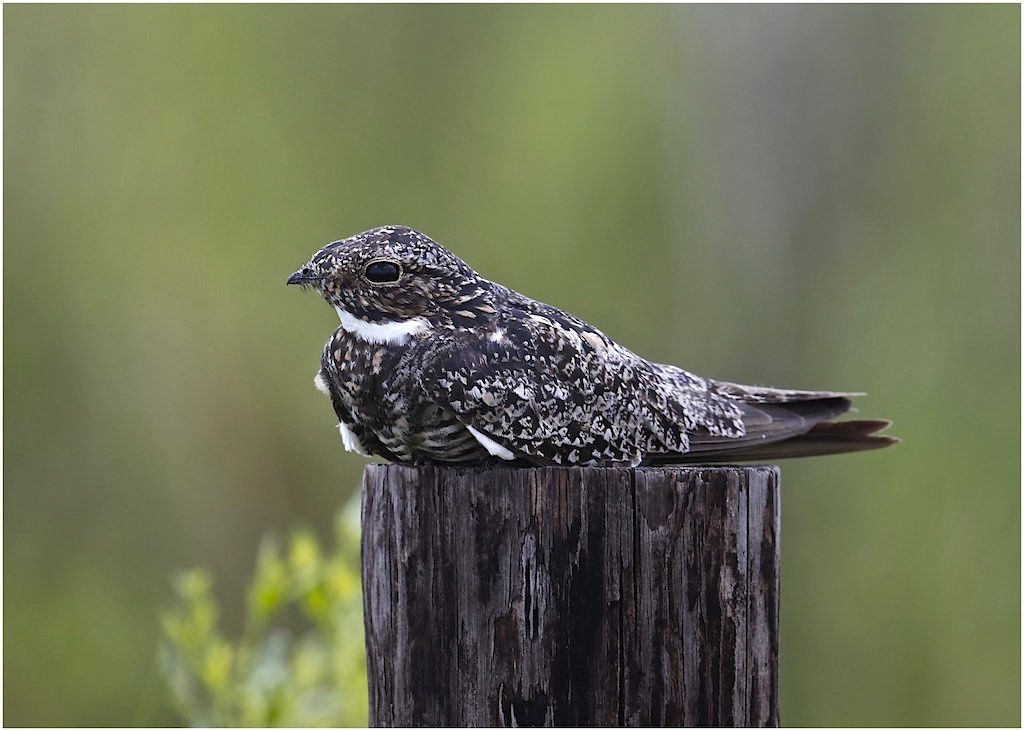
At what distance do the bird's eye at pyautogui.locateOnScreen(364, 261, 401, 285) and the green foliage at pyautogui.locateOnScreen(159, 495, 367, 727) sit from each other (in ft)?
2.67

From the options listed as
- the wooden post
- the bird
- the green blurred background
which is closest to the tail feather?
the bird

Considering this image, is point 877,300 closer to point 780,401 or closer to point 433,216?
point 433,216

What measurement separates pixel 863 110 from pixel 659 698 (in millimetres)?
4609

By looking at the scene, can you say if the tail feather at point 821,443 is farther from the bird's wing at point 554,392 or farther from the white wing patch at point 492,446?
the white wing patch at point 492,446

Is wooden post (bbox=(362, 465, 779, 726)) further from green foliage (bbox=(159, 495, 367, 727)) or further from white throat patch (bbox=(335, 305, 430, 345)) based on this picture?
green foliage (bbox=(159, 495, 367, 727))

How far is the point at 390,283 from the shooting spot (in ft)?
8.48

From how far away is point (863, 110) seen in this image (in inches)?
233

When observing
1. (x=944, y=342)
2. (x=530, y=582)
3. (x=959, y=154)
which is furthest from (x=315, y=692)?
(x=959, y=154)

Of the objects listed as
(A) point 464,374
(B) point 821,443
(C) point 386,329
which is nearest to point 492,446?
(A) point 464,374

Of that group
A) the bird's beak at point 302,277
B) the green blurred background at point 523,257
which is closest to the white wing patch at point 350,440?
the bird's beak at point 302,277

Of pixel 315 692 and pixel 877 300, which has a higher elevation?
pixel 877 300

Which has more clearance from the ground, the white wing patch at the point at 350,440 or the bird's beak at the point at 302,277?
the bird's beak at the point at 302,277

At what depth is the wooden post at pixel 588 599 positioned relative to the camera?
6.60 ft

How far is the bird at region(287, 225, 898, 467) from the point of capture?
2494 mm
